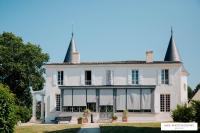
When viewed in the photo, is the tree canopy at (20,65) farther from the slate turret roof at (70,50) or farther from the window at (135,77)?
the window at (135,77)

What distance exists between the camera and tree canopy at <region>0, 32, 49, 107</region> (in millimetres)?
48325

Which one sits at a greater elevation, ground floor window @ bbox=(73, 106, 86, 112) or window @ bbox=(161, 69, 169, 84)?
window @ bbox=(161, 69, 169, 84)

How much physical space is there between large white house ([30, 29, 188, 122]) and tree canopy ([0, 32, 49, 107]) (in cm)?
698

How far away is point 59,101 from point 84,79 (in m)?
3.24

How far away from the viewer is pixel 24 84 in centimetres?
5003

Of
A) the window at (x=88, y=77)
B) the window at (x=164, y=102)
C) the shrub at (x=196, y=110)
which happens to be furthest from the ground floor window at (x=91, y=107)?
the shrub at (x=196, y=110)

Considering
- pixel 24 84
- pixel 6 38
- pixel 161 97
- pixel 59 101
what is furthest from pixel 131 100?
pixel 6 38

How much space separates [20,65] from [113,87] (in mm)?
12462

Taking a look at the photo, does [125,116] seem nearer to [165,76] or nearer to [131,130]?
[165,76]

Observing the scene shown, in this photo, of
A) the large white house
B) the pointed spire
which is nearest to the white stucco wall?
the large white house

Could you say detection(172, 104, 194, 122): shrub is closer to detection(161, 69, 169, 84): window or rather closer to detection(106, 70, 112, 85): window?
detection(161, 69, 169, 84): window

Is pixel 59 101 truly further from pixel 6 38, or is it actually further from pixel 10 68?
pixel 6 38

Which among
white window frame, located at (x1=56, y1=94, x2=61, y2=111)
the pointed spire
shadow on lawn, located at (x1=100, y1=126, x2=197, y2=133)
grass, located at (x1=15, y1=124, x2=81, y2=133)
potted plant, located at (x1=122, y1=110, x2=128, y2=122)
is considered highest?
the pointed spire

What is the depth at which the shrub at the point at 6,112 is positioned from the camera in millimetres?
24108
